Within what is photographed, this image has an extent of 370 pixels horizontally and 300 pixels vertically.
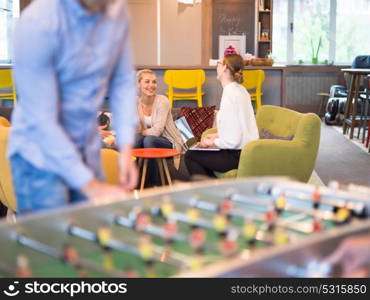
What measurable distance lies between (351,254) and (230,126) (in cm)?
319

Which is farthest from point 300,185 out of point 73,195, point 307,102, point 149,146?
point 307,102

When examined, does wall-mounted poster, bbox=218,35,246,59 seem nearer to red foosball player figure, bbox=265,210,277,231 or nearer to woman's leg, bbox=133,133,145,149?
woman's leg, bbox=133,133,145,149

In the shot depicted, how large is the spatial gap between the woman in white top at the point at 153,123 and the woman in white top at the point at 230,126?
911 millimetres

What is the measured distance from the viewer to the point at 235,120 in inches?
179

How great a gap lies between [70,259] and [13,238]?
5.7 inches

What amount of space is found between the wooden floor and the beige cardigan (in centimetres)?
143

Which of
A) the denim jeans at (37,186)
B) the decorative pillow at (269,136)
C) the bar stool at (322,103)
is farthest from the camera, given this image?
the bar stool at (322,103)

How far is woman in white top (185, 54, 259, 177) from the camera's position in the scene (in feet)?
14.9

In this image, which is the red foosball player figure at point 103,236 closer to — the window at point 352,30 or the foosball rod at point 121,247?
the foosball rod at point 121,247

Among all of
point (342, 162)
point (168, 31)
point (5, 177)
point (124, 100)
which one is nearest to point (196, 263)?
point (124, 100)

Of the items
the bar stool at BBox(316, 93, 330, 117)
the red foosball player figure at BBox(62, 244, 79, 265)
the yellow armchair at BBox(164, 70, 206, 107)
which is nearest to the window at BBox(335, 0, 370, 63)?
the bar stool at BBox(316, 93, 330, 117)

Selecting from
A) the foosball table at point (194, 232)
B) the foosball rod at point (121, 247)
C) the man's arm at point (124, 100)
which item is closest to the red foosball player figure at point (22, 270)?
the foosball table at point (194, 232)

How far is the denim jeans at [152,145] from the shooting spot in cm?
571

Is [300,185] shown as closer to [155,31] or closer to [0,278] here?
[0,278]
